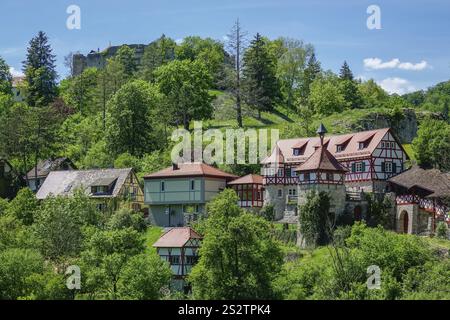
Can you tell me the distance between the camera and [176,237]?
6306 centimetres

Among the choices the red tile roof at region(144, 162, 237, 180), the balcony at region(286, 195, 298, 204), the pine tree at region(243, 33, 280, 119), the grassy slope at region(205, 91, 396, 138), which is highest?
the pine tree at region(243, 33, 280, 119)

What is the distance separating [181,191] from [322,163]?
1442 centimetres

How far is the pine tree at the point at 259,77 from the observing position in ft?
326

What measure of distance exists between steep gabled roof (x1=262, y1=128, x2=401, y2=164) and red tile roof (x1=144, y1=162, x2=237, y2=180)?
4.40 metres

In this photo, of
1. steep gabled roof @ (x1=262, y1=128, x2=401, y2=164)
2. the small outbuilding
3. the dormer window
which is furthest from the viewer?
the dormer window

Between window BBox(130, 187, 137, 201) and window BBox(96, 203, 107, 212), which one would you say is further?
window BBox(130, 187, 137, 201)

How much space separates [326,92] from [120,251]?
54862 mm

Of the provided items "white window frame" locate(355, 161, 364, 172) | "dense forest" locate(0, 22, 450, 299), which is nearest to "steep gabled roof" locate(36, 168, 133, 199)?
"dense forest" locate(0, 22, 450, 299)

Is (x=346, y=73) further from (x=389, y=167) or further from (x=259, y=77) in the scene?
(x=389, y=167)

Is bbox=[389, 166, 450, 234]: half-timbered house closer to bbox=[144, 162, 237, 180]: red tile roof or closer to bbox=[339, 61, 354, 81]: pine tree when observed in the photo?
bbox=[144, 162, 237, 180]: red tile roof


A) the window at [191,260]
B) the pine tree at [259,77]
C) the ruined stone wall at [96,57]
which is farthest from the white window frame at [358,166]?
the ruined stone wall at [96,57]

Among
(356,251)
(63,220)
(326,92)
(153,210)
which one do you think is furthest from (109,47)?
(356,251)

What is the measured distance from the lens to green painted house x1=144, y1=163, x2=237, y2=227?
72625 mm

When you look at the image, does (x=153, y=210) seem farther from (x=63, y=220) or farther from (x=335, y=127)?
(x=335, y=127)
